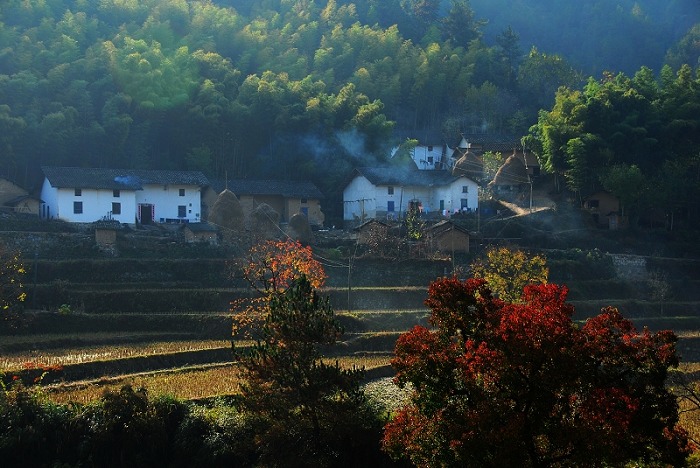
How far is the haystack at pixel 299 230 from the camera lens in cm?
4062

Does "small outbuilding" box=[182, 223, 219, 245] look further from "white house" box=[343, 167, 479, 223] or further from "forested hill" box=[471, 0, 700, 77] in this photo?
"forested hill" box=[471, 0, 700, 77]

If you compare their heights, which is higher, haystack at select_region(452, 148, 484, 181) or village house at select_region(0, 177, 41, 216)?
haystack at select_region(452, 148, 484, 181)

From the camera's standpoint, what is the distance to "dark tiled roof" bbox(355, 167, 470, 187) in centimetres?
4859

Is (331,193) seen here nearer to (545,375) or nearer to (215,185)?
(215,185)

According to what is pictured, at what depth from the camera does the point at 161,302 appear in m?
32.8

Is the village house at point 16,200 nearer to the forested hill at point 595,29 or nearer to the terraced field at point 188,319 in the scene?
the terraced field at point 188,319

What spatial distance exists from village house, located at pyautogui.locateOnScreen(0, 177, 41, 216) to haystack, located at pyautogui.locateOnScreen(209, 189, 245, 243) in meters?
7.97

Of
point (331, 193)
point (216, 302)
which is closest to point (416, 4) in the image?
point (331, 193)

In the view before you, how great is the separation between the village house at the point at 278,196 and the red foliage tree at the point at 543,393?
30.5m

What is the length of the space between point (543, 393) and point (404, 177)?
1377 inches

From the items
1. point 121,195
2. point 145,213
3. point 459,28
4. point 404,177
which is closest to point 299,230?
point 121,195

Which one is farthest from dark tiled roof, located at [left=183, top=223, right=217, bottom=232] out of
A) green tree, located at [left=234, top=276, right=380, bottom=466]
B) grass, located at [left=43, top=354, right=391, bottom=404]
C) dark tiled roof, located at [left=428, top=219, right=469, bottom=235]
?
green tree, located at [left=234, top=276, right=380, bottom=466]

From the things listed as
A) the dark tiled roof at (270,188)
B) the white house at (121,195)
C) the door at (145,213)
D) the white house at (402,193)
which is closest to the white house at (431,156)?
the white house at (402,193)

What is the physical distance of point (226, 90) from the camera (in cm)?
5559
